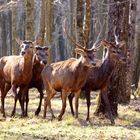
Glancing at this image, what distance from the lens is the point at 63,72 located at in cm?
1276

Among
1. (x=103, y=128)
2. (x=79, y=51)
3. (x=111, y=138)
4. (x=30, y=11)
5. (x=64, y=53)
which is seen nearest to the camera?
(x=111, y=138)

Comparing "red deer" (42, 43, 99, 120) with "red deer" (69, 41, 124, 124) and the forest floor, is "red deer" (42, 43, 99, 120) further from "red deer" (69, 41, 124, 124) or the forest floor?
the forest floor

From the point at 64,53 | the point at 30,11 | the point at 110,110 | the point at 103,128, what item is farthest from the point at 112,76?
the point at 64,53

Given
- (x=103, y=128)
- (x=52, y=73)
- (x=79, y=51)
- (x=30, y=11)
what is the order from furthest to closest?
(x=30, y=11) → (x=52, y=73) → (x=79, y=51) → (x=103, y=128)

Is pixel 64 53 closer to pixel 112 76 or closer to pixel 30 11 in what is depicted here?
pixel 30 11

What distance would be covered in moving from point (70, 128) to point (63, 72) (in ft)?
6.71

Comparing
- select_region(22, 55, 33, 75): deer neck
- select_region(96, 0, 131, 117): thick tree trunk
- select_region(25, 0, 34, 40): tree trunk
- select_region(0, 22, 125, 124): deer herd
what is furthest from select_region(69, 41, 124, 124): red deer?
select_region(25, 0, 34, 40): tree trunk

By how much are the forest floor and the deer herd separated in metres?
0.38

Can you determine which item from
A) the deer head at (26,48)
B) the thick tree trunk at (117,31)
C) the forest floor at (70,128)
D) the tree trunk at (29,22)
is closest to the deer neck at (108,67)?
the thick tree trunk at (117,31)

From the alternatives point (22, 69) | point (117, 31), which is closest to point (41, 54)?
point (22, 69)

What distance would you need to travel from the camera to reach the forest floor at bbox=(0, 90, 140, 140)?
10.1m

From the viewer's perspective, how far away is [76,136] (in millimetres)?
10141

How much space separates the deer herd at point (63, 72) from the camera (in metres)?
12.4

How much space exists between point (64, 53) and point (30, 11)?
4186 centimetres
